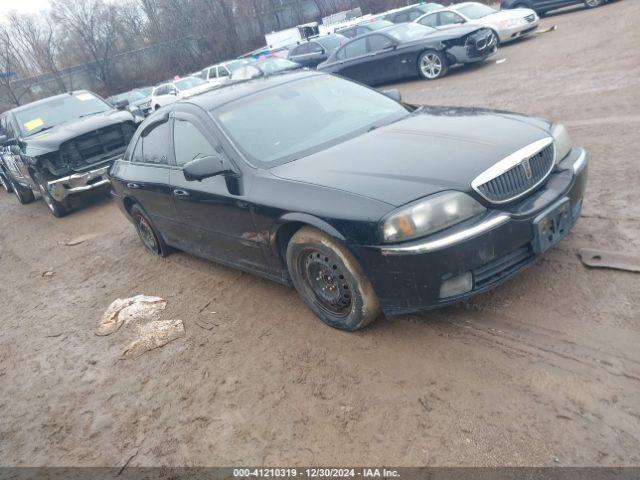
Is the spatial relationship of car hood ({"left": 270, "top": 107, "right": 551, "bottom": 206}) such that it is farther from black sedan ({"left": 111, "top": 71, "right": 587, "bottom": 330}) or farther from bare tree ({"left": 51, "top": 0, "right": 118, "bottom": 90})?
bare tree ({"left": 51, "top": 0, "right": 118, "bottom": 90})

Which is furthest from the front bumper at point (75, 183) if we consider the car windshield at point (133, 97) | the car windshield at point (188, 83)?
the car windshield at point (133, 97)

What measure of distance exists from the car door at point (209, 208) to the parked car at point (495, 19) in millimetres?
10469

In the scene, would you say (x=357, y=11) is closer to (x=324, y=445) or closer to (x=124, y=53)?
(x=124, y=53)

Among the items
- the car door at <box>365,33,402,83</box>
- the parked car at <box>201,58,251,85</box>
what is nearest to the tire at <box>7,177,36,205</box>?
the car door at <box>365,33,402,83</box>

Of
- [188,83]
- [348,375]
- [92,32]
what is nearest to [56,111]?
[348,375]

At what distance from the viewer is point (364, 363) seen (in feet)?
10.4

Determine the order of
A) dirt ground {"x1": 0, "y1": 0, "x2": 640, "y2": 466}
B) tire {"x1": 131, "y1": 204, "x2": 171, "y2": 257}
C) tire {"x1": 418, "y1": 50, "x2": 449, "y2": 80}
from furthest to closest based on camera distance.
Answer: tire {"x1": 418, "y1": 50, "x2": 449, "y2": 80}, tire {"x1": 131, "y1": 204, "x2": 171, "y2": 257}, dirt ground {"x1": 0, "y1": 0, "x2": 640, "y2": 466}

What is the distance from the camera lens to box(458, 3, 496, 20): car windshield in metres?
14.0

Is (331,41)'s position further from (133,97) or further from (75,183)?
(75,183)

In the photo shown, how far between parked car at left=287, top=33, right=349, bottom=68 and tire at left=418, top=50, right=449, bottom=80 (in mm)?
5488

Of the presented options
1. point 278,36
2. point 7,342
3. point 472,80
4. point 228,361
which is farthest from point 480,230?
point 278,36

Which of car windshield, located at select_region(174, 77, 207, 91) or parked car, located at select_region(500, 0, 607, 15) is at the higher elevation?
car windshield, located at select_region(174, 77, 207, 91)

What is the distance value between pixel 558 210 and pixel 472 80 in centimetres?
848

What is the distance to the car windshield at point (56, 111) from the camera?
9.17 metres
